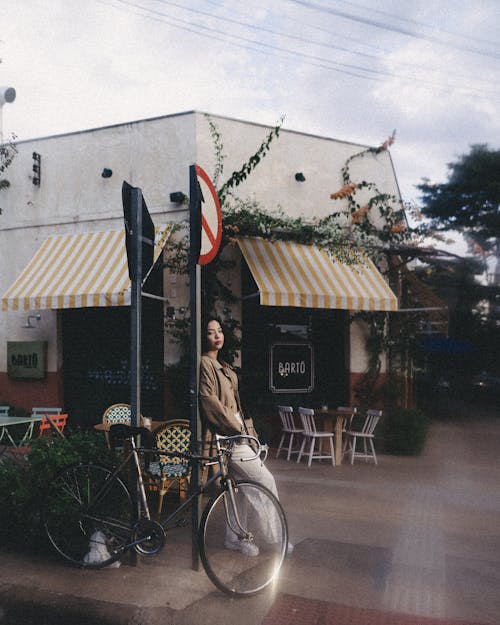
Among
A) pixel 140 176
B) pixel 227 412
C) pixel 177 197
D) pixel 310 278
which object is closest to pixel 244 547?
pixel 227 412

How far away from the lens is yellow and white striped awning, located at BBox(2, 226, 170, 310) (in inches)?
353

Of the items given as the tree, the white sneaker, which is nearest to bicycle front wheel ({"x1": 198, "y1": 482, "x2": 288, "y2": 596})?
Answer: the white sneaker

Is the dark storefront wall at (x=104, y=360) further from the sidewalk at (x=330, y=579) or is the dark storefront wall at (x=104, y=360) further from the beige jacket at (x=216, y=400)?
the beige jacket at (x=216, y=400)

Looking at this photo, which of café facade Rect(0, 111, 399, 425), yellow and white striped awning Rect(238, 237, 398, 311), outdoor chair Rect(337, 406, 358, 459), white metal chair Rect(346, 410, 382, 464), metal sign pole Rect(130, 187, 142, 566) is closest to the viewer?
metal sign pole Rect(130, 187, 142, 566)

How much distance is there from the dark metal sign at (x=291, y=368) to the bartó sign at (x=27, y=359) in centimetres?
429

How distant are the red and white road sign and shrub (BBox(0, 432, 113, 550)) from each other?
1.82 m

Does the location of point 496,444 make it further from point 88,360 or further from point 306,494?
point 88,360

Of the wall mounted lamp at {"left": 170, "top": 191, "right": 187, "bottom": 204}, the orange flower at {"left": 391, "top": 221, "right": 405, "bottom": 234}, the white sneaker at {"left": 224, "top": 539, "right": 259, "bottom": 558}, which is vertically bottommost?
the white sneaker at {"left": 224, "top": 539, "right": 259, "bottom": 558}

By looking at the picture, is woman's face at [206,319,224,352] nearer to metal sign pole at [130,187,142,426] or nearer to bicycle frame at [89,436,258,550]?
metal sign pole at [130,187,142,426]

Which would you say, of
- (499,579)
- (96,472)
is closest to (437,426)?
(499,579)

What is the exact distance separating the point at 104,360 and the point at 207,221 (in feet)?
22.5

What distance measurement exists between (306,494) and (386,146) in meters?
7.37

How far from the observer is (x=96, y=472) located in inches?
174

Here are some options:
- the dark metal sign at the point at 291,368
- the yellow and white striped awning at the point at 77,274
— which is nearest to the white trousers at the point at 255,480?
the yellow and white striped awning at the point at 77,274
